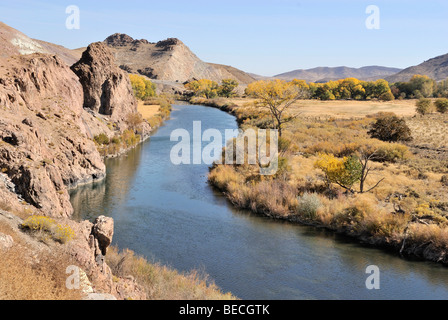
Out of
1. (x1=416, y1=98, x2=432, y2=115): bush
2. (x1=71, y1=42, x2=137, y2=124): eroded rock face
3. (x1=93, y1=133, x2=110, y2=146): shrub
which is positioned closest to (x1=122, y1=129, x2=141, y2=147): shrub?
(x1=71, y1=42, x2=137, y2=124): eroded rock face

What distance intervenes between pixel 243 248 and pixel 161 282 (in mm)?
6656

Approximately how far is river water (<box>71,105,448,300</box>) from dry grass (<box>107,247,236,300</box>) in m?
2.11

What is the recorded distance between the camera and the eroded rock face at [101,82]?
42.2m

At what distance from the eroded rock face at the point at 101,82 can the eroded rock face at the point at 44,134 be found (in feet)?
23.2

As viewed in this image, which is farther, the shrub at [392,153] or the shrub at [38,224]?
the shrub at [392,153]

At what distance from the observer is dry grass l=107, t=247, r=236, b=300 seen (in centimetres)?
1171

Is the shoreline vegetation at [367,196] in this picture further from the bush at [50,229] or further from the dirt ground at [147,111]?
the dirt ground at [147,111]

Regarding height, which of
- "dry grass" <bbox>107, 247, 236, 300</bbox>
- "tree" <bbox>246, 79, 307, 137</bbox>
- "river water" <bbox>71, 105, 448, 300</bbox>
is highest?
"tree" <bbox>246, 79, 307, 137</bbox>

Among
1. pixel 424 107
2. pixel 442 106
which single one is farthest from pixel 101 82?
pixel 442 106

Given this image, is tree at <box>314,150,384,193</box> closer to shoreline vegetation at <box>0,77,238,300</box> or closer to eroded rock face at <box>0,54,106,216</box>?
shoreline vegetation at <box>0,77,238,300</box>

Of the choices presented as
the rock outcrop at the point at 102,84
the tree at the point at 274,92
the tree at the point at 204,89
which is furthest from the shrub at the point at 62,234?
the tree at the point at 204,89
